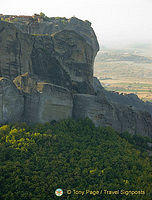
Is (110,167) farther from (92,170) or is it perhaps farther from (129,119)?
(129,119)

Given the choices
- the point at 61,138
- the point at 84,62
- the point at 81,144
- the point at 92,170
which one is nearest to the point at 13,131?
the point at 61,138

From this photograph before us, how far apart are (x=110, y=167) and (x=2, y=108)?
34.0 feet

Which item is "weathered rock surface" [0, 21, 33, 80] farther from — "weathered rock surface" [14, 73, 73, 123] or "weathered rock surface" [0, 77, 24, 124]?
"weathered rock surface" [0, 77, 24, 124]

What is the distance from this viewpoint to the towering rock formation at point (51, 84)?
70.9 ft

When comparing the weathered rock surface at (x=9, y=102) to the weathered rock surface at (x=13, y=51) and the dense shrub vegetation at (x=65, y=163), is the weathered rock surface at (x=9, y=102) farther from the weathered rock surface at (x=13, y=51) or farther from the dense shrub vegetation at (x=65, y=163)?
the weathered rock surface at (x=13, y=51)

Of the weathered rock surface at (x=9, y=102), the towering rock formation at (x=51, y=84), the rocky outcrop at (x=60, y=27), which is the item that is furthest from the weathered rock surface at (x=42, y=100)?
the rocky outcrop at (x=60, y=27)

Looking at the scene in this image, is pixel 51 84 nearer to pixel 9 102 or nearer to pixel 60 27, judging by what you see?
pixel 9 102

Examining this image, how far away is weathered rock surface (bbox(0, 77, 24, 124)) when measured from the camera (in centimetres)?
2028

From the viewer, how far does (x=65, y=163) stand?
17172 millimetres

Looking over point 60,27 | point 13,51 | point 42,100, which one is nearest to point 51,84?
point 42,100

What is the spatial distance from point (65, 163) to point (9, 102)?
7.69 m

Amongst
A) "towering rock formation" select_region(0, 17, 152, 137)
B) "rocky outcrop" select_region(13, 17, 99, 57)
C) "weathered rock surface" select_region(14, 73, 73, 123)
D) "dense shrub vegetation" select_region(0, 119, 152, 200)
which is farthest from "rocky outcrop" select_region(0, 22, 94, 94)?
"rocky outcrop" select_region(13, 17, 99, 57)

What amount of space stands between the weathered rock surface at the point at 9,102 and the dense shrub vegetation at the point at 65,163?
142 cm

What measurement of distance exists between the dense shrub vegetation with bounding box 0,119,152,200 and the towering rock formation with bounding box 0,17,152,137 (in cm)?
186
